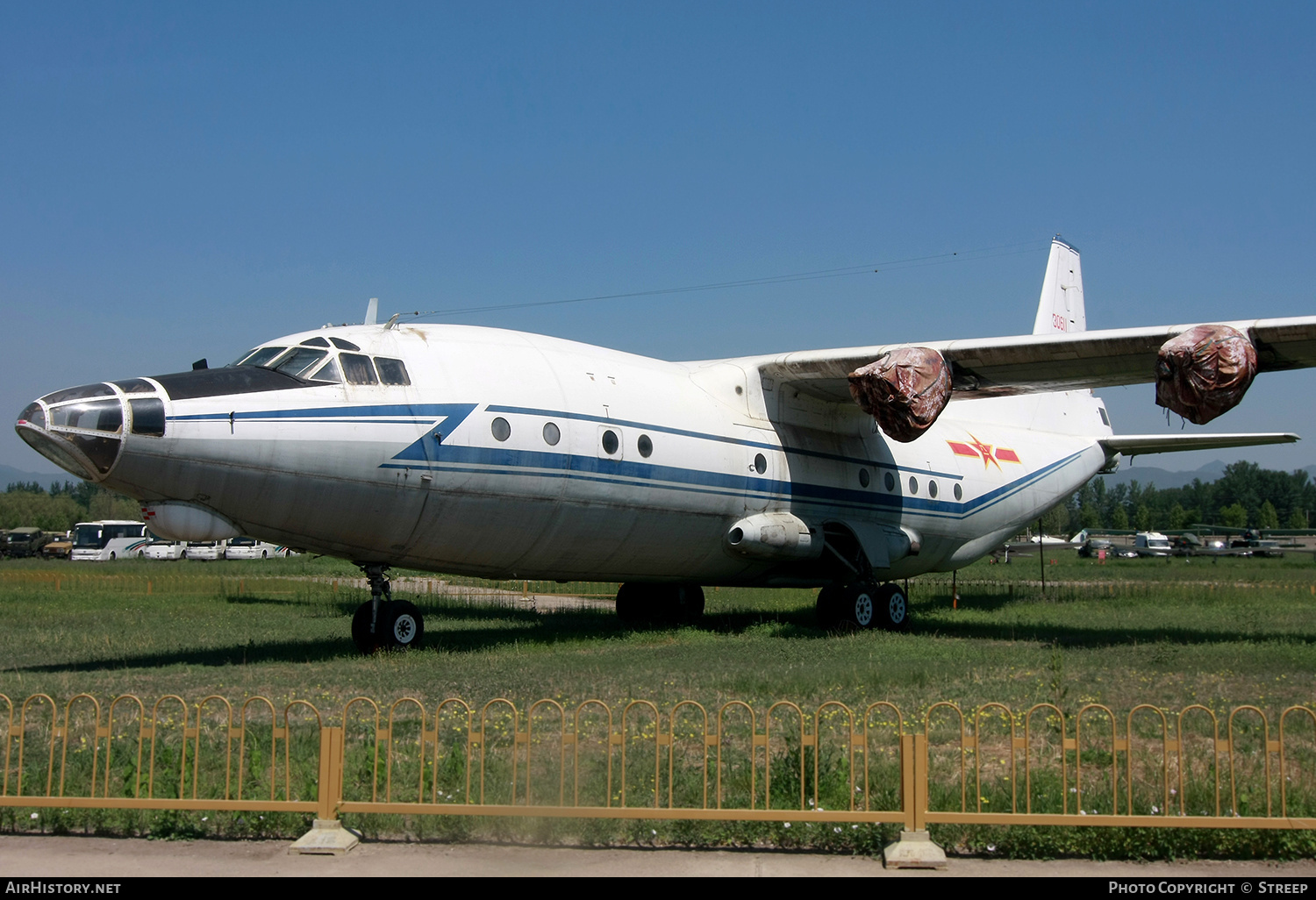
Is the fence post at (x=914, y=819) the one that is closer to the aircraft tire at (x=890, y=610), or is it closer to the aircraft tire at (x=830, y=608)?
the aircraft tire at (x=830, y=608)

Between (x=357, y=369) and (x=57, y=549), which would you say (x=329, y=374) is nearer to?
(x=357, y=369)

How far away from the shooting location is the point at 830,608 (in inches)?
741

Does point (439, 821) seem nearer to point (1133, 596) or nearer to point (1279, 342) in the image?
point (1279, 342)

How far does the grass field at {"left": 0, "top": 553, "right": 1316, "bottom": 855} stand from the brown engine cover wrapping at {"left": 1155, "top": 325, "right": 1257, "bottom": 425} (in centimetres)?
342

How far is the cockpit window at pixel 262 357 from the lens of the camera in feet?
43.2

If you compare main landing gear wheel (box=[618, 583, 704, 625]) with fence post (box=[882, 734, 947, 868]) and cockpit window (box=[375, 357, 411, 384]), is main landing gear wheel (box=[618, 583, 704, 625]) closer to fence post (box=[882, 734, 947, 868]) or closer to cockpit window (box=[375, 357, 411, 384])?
cockpit window (box=[375, 357, 411, 384])

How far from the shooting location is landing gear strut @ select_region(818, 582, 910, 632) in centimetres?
1869

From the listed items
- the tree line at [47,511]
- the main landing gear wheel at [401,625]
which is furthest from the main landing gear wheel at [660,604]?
the tree line at [47,511]

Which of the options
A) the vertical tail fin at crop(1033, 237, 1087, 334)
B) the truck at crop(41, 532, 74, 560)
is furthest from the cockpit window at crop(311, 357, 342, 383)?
the truck at crop(41, 532, 74, 560)

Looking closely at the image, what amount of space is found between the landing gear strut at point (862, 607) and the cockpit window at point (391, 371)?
8.68m

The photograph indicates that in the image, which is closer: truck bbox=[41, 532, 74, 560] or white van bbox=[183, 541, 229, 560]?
white van bbox=[183, 541, 229, 560]

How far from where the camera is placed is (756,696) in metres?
11.3

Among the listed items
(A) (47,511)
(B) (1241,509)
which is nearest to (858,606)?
(A) (47,511)

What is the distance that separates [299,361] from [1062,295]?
20.0 meters
